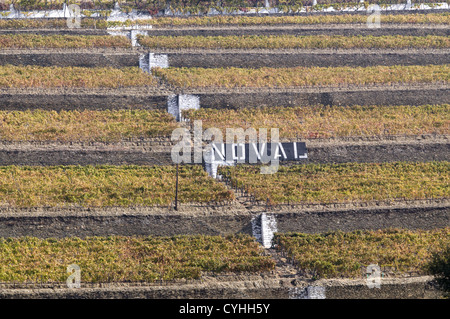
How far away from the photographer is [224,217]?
55.6 meters

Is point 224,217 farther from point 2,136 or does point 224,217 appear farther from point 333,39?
point 333,39

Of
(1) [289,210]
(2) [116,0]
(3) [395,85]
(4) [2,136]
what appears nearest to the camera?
(1) [289,210]

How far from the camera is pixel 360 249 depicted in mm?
53312

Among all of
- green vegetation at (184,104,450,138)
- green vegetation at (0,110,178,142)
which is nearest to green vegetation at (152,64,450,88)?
green vegetation at (184,104,450,138)

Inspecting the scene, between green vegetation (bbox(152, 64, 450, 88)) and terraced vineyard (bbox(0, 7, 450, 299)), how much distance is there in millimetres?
216

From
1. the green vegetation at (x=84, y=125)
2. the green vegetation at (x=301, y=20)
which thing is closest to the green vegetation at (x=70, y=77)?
the green vegetation at (x=84, y=125)

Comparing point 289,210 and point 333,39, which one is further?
point 333,39

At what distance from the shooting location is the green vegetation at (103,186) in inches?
2196

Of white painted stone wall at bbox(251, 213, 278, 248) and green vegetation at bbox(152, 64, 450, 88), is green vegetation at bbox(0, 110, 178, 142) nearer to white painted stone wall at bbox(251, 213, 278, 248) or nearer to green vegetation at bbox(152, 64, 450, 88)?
green vegetation at bbox(152, 64, 450, 88)

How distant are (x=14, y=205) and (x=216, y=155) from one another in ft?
53.9

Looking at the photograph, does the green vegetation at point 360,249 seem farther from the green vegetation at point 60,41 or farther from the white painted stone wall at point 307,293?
the green vegetation at point 60,41

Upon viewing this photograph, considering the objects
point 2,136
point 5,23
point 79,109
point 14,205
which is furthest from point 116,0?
point 14,205

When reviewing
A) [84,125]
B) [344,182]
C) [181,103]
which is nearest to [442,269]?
[344,182]

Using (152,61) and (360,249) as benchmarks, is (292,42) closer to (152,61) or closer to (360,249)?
(152,61)
